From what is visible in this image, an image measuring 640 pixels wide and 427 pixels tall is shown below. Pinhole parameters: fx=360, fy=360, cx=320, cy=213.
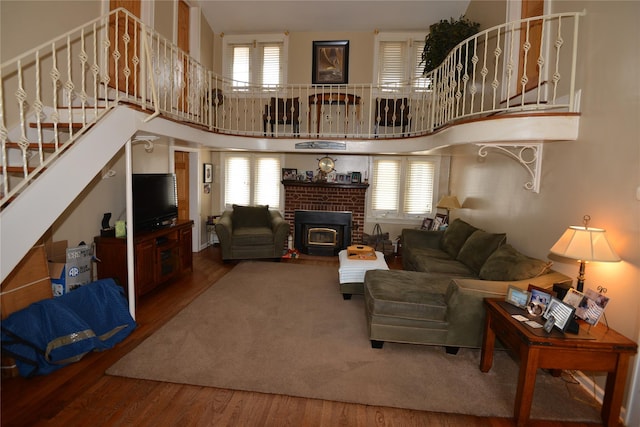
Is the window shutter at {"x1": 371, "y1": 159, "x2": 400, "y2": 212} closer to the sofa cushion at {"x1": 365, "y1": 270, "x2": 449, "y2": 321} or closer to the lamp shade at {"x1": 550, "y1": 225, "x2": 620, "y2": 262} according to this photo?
the sofa cushion at {"x1": 365, "y1": 270, "x2": 449, "y2": 321}

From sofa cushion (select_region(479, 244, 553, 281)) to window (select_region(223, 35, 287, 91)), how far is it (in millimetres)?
5469

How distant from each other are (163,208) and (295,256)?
2541 millimetres

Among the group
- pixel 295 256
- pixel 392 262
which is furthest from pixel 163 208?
pixel 392 262

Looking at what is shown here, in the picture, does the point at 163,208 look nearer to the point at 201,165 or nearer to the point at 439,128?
the point at 201,165

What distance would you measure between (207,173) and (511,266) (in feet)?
18.6

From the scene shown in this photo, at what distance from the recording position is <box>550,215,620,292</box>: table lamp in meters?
2.38

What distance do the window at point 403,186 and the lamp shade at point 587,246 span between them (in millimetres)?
4648

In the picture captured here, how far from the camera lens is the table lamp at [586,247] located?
2383 millimetres

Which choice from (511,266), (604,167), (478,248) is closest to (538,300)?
(511,266)

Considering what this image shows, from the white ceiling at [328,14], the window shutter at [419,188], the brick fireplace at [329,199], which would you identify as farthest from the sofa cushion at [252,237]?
the white ceiling at [328,14]

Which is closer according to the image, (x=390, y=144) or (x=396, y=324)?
(x=396, y=324)

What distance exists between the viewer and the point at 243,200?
7617 mm

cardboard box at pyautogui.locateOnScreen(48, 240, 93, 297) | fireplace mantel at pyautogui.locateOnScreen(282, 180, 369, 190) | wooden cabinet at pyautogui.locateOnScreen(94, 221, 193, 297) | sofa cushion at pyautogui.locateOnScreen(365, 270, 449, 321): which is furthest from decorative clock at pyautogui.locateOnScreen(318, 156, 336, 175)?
cardboard box at pyautogui.locateOnScreen(48, 240, 93, 297)

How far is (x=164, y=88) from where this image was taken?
439 centimetres
